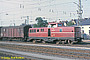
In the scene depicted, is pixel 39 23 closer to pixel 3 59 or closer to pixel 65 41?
pixel 65 41

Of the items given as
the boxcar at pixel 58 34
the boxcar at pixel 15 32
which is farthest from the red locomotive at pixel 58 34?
the boxcar at pixel 15 32

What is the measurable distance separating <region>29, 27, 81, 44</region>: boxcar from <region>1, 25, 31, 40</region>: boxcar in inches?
171

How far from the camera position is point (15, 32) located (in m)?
36.9

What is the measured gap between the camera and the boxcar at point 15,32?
34769 millimetres

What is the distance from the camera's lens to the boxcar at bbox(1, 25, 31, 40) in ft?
114

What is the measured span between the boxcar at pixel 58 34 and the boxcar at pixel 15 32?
4.34 metres

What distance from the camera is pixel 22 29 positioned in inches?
1383

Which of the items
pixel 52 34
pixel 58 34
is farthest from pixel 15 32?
pixel 58 34

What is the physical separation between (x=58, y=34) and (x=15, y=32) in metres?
14.2

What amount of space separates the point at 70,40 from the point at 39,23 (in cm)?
6463

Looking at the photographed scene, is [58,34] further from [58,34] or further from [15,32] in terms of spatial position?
[15,32]

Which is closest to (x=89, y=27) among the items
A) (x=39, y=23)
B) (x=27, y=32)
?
(x=27, y=32)

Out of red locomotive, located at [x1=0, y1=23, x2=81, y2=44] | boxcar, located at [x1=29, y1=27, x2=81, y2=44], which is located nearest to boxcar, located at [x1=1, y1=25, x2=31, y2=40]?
red locomotive, located at [x1=0, y1=23, x2=81, y2=44]

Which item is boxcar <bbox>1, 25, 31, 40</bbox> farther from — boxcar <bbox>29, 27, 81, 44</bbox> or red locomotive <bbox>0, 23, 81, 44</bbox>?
boxcar <bbox>29, 27, 81, 44</bbox>
